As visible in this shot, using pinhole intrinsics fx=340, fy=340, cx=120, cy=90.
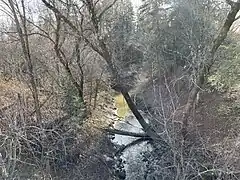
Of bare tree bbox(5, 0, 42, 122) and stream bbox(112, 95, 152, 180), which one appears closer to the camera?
bare tree bbox(5, 0, 42, 122)

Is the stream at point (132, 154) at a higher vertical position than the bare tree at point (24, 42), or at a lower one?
lower

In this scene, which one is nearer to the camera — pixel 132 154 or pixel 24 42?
pixel 24 42

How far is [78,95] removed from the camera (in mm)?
13078

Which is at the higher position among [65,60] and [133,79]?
[65,60]

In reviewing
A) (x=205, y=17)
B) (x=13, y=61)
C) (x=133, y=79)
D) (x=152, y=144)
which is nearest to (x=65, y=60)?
(x=13, y=61)

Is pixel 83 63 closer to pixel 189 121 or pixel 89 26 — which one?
pixel 89 26

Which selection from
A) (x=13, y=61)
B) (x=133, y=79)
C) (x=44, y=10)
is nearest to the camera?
(x=44, y=10)

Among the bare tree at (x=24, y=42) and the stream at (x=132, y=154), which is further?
the stream at (x=132, y=154)

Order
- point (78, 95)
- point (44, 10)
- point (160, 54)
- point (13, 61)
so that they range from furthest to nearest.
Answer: point (160, 54) < point (13, 61) < point (78, 95) < point (44, 10)

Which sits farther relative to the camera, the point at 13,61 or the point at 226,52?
the point at 13,61

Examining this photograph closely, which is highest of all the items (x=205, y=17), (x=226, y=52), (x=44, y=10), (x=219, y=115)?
(x=44, y=10)

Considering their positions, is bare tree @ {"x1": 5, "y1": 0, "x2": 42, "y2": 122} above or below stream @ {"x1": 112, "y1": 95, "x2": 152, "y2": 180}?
above

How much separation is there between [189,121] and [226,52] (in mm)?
3901

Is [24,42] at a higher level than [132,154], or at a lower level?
higher
